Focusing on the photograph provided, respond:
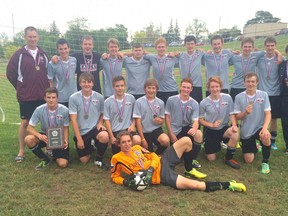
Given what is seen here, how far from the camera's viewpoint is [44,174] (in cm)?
427

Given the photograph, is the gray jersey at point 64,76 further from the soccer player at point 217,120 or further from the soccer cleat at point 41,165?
the soccer player at point 217,120

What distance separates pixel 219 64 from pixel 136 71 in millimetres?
1537

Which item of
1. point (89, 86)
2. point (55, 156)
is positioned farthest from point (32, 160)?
point (89, 86)

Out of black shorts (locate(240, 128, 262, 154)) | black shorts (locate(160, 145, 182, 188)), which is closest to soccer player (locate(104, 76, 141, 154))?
black shorts (locate(160, 145, 182, 188))

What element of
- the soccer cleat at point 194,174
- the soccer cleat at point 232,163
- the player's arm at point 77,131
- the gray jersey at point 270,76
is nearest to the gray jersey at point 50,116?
the player's arm at point 77,131

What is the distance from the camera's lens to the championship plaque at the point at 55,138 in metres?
4.39

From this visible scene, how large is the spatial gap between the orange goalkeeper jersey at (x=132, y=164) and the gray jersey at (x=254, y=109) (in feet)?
5.46

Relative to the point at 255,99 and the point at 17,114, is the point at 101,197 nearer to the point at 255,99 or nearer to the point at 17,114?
the point at 255,99

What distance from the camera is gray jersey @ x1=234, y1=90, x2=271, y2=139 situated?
4.61 metres

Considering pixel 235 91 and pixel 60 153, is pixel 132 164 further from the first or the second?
pixel 235 91

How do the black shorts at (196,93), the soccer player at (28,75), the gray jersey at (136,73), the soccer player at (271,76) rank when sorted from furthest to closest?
1. the black shorts at (196,93)
2. the gray jersey at (136,73)
3. the soccer player at (271,76)
4. the soccer player at (28,75)

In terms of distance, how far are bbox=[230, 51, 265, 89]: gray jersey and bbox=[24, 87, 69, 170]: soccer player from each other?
10.3 feet

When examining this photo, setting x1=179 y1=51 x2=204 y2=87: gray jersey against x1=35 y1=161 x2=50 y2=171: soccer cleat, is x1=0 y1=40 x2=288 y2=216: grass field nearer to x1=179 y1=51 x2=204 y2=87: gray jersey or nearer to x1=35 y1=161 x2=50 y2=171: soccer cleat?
x1=35 y1=161 x2=50 y2=171: soccer cleat

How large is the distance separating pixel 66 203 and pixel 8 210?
0.60 metres
